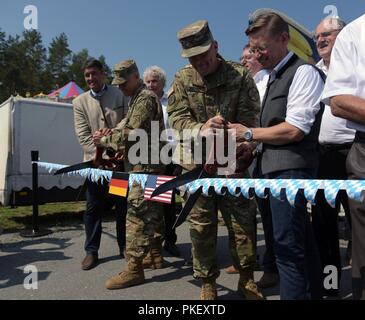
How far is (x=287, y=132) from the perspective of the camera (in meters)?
2.27

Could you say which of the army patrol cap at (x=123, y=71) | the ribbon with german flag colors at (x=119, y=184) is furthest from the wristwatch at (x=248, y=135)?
the army patrol cap at (x=123, y=71)

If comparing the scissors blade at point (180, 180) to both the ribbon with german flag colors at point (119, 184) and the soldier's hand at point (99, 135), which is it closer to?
the ribbon with german flag colors at point (119, 184)

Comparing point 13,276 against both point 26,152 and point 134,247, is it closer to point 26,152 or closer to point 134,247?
point 134,247

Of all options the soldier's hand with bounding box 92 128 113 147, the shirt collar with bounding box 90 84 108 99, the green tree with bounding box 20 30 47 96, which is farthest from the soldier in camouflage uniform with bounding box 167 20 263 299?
the green tree with bounding box 20 30 47 96

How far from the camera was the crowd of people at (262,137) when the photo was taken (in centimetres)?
182

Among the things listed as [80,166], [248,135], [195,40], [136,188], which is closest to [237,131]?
[248,135]

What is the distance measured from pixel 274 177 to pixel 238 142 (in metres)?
0.32

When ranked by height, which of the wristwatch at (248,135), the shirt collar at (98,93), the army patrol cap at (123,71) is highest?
the army patrol cap at (123,71)

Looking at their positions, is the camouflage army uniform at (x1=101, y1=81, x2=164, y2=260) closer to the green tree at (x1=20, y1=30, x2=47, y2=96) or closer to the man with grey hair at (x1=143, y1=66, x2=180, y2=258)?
the man with grey hair at (x1=143, y1=66, x2=180, y2=258)

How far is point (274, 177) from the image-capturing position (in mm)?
2426

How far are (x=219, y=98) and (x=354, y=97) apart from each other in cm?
123

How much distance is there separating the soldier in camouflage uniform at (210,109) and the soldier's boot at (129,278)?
824 millimetres

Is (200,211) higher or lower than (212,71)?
lower

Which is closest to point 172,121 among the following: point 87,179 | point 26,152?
point 87,179
